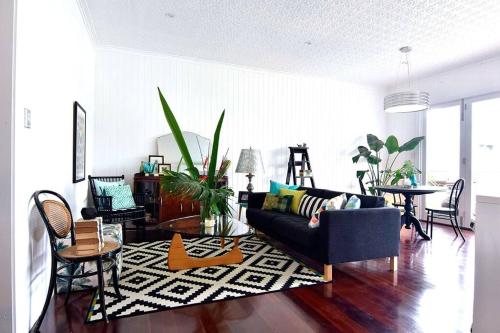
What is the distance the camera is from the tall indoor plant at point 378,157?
550 cm

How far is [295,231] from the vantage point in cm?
305

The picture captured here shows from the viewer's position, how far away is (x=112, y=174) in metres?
4.55

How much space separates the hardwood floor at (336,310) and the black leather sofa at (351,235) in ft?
0.74

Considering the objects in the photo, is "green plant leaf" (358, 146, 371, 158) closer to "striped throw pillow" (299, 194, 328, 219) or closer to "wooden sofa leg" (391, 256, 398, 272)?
"striped throw pillow" (299, 194, 328, 219)

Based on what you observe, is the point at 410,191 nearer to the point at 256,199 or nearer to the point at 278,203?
the point at 278,203

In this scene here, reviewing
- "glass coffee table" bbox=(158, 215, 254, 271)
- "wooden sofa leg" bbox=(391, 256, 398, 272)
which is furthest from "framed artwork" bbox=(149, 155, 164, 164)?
"wooden sofa leg" bbox=(391, 256, 398, 272)

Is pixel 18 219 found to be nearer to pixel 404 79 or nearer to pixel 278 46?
pixel 278 46

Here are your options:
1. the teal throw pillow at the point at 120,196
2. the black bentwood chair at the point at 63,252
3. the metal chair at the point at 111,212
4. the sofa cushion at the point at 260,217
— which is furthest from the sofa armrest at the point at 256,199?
the black bentwood chair at the point at 63,252

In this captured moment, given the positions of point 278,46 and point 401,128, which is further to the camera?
point 401,128

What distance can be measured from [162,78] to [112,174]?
1.69 meters

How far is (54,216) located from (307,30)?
3401mm

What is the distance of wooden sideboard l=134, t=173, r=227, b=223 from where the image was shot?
4.31 meters

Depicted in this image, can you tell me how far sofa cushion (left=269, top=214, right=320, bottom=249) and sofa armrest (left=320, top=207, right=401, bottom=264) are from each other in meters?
0.13

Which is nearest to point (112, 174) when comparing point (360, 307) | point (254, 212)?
point (254, 212)
